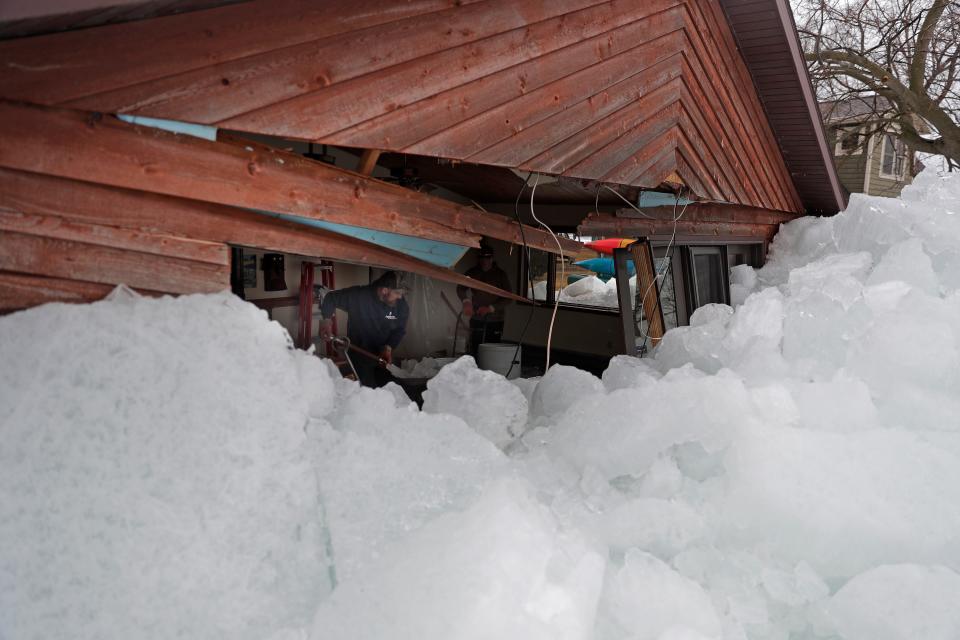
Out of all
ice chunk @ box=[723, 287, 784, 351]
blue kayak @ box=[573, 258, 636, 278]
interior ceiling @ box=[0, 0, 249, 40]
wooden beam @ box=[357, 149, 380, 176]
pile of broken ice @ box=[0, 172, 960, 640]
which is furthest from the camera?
blue kayak @ box=[573, 258, 636, 278]

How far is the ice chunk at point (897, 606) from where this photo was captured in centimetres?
258

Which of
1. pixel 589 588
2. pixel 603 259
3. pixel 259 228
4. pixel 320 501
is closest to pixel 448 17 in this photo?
pixel 259 228

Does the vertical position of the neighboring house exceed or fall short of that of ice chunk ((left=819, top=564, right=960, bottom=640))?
it exceeds it

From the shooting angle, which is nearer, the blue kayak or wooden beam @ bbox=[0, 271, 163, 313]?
wooden beam @ bbox=[0, 271, 163, 313]

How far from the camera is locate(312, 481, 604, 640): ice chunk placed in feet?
7.00

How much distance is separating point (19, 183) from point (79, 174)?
159 millimetres

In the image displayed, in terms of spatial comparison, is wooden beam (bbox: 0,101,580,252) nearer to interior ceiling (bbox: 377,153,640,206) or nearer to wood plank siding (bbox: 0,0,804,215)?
wood plank siding (bbox: 0,0,804,215)

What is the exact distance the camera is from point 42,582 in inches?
76.9

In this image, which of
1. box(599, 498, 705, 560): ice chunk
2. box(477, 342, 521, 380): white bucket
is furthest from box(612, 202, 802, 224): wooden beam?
box(599, 498, 705, 560): ice chunk

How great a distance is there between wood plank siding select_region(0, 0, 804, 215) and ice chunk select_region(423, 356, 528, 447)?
32.0 inches

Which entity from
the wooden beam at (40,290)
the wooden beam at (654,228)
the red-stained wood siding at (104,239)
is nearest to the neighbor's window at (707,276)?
the wooden beam at (654,228)

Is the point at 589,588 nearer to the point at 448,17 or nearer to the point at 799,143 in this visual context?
the point at 448,17

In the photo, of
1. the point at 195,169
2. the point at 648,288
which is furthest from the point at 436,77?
the point at 648,288

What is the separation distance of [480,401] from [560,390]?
25.5 inches
